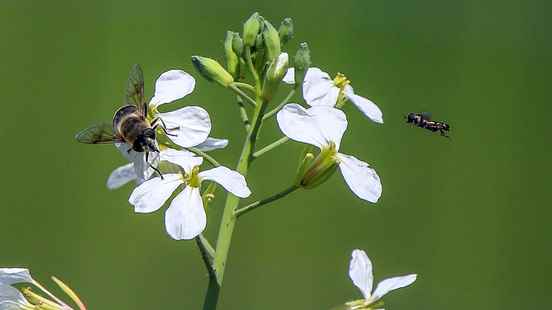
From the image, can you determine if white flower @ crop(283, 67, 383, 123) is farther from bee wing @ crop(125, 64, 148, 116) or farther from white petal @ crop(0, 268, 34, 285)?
white petal @ crop(0, 268, 34, 285)

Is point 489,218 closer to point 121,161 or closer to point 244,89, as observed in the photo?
point 121,161

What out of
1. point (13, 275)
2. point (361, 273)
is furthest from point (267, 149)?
point (13, 275)

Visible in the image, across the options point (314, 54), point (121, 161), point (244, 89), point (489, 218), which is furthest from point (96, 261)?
point (244, 89)

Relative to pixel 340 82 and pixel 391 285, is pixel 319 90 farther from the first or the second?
pixel 391 285

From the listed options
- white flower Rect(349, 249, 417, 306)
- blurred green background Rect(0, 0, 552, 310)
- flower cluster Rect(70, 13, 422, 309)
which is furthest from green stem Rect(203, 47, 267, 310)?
blurred green background Rect(0, 0, 552, 310)

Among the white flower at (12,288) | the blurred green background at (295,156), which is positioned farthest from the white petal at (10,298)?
the blurred green background at (295,156)

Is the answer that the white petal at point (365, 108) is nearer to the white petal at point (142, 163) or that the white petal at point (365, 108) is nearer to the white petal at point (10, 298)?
the white petal at point (142, 163)
